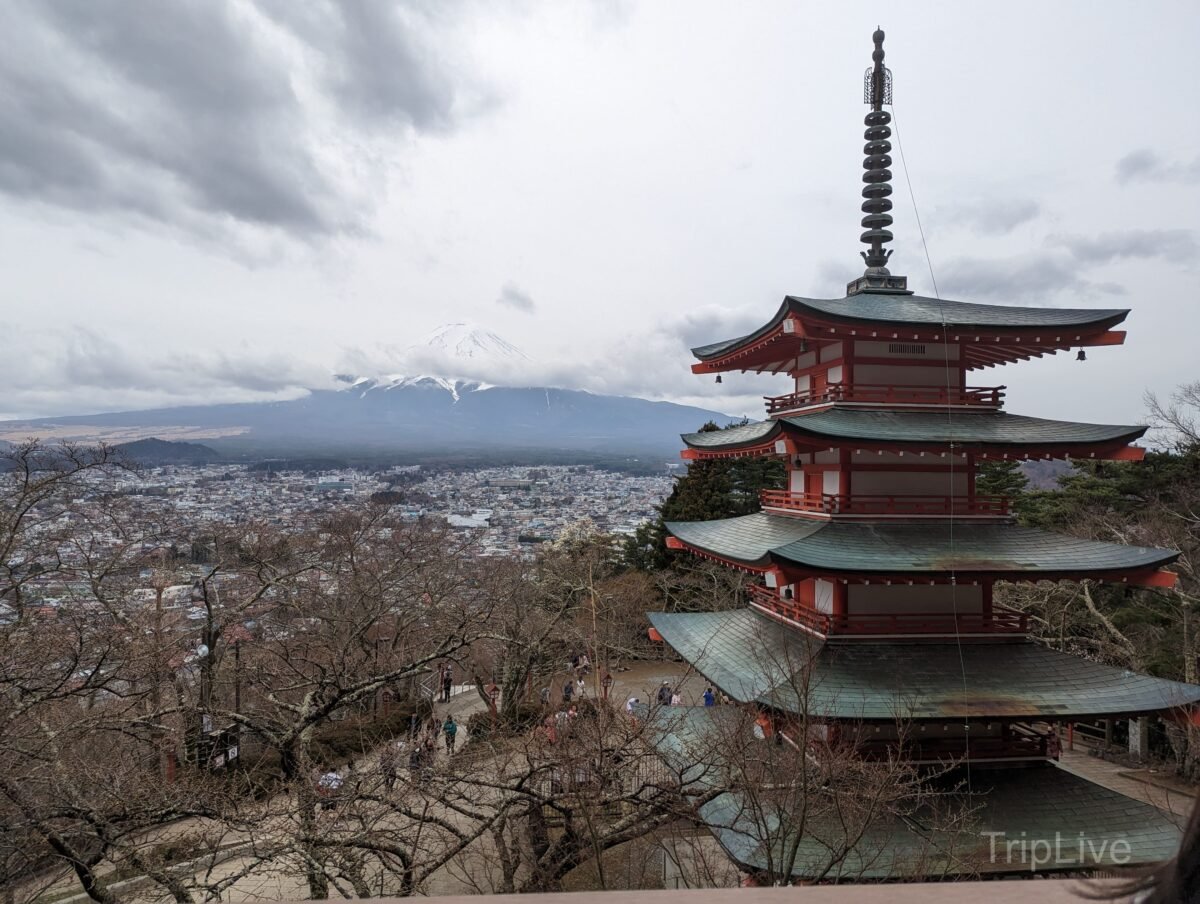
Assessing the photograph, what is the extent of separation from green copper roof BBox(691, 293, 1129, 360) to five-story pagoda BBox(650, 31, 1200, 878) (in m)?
0.05

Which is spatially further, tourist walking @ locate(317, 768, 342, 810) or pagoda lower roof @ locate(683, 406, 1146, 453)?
pagoda lower roof @ locate(683, 406, 1146, 453)

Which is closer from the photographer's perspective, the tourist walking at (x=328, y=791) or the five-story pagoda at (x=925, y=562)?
the tourist walking at (x=328, y=791)

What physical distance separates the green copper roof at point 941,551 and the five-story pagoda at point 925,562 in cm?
4

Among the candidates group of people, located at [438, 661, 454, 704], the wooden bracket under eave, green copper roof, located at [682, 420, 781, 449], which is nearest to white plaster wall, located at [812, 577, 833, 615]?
green copper roof, located at [682, 420, 781, 449]

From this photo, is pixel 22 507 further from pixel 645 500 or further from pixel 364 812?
pixel 645 500

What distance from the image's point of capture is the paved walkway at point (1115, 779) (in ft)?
44.4

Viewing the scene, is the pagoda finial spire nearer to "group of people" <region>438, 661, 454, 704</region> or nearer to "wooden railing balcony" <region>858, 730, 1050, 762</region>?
"wooden railing balcony" <region>858, 730, 1050, 762</region>

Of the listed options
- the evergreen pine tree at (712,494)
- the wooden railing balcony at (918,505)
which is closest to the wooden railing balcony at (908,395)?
the wooden railing balcony at (918,505)

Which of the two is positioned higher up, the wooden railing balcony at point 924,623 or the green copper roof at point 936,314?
the green copper roof at point 936,314

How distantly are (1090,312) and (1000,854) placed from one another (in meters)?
Answer: 7.82

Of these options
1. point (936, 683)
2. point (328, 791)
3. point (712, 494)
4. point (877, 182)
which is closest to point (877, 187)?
point (877, 182)

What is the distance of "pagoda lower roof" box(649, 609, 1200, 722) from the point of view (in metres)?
8.32

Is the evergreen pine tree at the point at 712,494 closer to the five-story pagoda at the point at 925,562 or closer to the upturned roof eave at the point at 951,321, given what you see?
the five-story pagoda at the point at 925,562

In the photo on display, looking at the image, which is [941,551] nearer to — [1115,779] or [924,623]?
[924,623]
